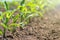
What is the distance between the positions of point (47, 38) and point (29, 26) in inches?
20.3

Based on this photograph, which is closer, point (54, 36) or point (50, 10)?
point (54, 36)

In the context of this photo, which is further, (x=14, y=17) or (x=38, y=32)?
(x=38, y=32)

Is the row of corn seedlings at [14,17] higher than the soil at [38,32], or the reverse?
the row of corn seedlings at [14,17]

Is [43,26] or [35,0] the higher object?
[35,0]

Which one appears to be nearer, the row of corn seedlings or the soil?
the row of corn seedlings

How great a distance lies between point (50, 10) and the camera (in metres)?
4.47

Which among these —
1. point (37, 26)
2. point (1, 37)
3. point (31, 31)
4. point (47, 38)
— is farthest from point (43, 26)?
point (1, 37)

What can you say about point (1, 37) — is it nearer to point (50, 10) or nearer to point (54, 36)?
point (54, 36)

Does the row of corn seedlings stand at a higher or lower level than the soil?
higher

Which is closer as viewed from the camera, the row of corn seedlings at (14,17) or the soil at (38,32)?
the row of corn seedlings at (14,17)

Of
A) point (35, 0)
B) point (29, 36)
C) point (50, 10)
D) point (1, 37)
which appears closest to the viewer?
point (1, 37)

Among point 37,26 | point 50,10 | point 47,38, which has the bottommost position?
point 47,38

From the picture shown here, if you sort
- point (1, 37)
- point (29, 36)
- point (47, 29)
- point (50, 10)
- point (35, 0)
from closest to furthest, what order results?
point (1, 37) < point (29, 36) < point (47, 29) < point (35, 0) < point (50, 10)

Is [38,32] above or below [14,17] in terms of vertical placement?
below
